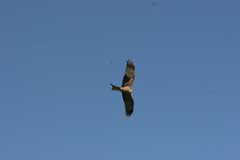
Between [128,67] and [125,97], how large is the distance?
247cm

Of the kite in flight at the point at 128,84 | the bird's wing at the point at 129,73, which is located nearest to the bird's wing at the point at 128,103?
the kite in flight at the point at 128,84

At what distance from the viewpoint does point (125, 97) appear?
5719cm

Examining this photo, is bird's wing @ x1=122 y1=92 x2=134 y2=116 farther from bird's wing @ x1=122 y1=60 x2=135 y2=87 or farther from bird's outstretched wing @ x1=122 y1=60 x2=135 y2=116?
bird's wing @ x1=122 y1=60 x2=135 y2=87

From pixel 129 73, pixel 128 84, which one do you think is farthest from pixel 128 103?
pixel 129 73

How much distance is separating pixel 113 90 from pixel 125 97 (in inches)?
A: 110

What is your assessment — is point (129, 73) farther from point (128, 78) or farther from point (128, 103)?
point (128, 103)

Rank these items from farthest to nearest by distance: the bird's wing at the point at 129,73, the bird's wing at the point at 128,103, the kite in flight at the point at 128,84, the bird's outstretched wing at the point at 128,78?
the bird's wing at the point at 128,103, the bird's wing at the point at 129,73, the bird's outstretched wing at the point at 128,78, the kite in flight at the point at 128,84

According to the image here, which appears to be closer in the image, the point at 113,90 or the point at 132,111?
the point at 113,90

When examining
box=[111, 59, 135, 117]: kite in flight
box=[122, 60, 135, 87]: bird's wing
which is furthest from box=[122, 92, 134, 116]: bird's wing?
box=[122, 60, 135, 87]: bird's wing

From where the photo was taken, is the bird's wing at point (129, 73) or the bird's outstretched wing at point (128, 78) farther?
the bird's wing at point (129, 73)

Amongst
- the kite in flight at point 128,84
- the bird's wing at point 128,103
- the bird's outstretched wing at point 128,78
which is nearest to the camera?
the kite in flight at point 128,84

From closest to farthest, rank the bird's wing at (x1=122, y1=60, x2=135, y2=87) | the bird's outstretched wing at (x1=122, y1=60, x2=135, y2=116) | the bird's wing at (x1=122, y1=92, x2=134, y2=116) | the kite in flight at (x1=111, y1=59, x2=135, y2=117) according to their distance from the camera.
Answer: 1. the kite in flight at (x1=111, y1=59, x2=135, y2=117)
2. the bird's outstretched wing at (x1=122, y1=60, x2=135, y2=116)
3. the bird's wing at (x1=122, y1=60, x2=135, y2=87)
4. the bird's wing at (x1=122, y1=92, x2=134, y2=116)

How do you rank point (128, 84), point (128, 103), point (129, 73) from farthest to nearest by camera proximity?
point (128, 103) → point (129, 73) → point (128, 84)

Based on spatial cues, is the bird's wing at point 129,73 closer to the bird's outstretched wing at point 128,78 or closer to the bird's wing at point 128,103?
the bird's outstretched wing at point 128,78
